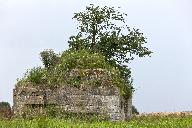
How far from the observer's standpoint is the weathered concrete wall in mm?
26688

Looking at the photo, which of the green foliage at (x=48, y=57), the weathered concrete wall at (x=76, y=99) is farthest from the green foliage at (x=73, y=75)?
the green foliage at (x=48, y=57)

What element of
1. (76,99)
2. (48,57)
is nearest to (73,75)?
(76,99)

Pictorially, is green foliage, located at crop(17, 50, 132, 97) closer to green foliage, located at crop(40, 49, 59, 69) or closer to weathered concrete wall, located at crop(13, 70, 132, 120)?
weathered concrete wall, located at crop(13, 70, 132, 120)

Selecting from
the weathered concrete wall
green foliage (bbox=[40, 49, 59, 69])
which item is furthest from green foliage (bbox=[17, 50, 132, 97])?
green foliage (bbox=[40, 49, 59, 69])

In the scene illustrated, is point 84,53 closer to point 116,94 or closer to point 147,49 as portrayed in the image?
point 116,94

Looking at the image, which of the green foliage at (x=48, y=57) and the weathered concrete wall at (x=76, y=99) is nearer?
the weathered concrete wall at (x=76, y=99)

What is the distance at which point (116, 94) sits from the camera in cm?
2703

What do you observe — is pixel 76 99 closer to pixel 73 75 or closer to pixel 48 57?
pixel 73 75

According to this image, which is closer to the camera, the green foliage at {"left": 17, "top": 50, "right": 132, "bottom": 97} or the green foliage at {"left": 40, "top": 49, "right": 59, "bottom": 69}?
the green foliage at {"left": 17, "top": 50, "right": 132, "bottom": 97}

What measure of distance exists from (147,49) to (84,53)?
9178 millimetres

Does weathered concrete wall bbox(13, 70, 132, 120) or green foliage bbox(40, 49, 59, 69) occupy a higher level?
green foliage bbox(40, 49, 59, 69)

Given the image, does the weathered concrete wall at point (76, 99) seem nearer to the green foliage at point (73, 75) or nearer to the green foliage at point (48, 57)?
the green foliage at point (73, 75)

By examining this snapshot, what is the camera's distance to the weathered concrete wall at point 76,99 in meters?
26.7

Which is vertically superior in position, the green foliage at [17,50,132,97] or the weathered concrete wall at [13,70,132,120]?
the green foliage at [17,50,132,97]
